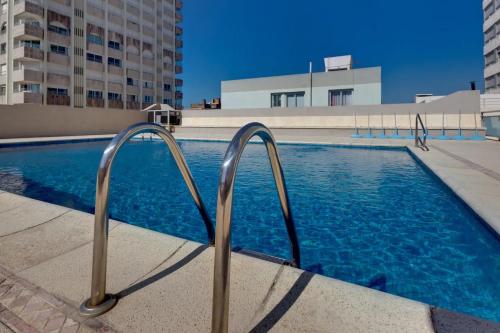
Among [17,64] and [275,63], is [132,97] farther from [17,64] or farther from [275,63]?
[275,63]

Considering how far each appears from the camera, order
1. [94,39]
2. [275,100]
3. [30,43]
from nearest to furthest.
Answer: [275,100] → [30,43] → [94,39]

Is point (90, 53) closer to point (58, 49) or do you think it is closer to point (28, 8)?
point (58, 49)

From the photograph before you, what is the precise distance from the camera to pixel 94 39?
1449 inches

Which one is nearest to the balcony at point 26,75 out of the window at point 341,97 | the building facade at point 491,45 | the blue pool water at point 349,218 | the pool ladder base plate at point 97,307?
the blue pool water at point 349,218

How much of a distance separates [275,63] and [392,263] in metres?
84.2

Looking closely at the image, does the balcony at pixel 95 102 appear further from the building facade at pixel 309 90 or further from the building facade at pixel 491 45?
the building facade at pixel 491 45

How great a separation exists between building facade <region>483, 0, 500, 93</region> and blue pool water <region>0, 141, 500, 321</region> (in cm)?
3952

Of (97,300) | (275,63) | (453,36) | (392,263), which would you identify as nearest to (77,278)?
(97,300)

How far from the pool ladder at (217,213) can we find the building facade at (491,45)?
1827 inches

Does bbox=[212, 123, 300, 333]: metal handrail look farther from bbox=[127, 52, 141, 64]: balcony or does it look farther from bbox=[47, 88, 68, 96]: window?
bbox=[127, 52, 141, 64]: balcony

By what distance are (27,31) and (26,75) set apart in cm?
438

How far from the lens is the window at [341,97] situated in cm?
2669

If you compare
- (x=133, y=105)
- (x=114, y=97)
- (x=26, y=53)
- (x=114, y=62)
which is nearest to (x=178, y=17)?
(x=114, y=62)

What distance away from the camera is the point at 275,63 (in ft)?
269
